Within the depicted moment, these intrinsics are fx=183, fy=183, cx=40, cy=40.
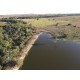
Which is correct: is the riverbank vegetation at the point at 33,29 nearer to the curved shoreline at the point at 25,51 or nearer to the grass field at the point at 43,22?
the grass field at the point at 43,22

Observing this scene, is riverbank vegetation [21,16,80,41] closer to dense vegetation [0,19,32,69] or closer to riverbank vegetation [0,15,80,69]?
riverbank vegetation [0,15,80,69]

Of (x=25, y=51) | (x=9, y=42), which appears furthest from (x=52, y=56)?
(x=9, y=42)

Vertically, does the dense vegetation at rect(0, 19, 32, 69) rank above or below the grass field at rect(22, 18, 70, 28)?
below

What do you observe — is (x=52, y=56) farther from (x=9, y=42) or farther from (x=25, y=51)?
(x=9, y=42)

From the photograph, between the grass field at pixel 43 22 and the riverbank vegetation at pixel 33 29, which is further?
the grass field at pixel 43 22

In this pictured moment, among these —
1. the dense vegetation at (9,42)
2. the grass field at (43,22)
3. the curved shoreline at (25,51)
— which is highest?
the grass field at (43,22)

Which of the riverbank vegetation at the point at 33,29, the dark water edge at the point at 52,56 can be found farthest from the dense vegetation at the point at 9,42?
the dark water edge at the point at 52,56

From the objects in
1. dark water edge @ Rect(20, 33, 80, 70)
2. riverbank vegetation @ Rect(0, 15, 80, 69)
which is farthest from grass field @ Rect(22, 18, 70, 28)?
dark water edge @ Rect(20, 33, 80, 70)

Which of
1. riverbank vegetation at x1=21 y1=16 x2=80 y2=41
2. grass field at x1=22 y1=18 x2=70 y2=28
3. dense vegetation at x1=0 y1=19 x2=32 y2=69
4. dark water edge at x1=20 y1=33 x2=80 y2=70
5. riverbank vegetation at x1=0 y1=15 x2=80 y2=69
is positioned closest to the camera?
dark water edge at x1=20 y1=33 x2=80 y2=70

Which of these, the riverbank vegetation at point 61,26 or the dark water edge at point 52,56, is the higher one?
the riverbank vegetation at point 61,26
